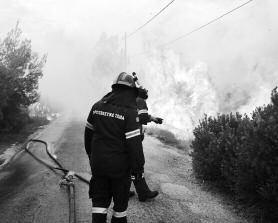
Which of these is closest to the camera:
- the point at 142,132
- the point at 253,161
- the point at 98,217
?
the point at 98,217

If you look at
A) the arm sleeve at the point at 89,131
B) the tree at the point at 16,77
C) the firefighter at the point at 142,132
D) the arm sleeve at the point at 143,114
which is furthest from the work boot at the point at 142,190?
the tree at the point at 16,77

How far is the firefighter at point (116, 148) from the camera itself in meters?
4.05

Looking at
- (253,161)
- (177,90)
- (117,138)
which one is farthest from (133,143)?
(177,90)

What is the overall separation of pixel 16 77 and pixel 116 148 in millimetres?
12219

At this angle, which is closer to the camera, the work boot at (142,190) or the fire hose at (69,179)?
the fire hose at (69,179)

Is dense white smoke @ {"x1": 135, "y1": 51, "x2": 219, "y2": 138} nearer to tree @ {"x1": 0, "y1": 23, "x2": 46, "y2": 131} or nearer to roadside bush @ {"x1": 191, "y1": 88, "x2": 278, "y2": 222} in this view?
tree @ {"x1": 0, "y1": 23, "x2": 46, "y2": 131}

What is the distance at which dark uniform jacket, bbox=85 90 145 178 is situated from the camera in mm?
4035

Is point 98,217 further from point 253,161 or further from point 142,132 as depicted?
point 253,161

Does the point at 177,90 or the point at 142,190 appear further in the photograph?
the point at 177,90

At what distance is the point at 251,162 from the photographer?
5.63 m

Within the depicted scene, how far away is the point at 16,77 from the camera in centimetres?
1516

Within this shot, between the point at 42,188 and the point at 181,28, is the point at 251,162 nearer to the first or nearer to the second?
the point at 42,188

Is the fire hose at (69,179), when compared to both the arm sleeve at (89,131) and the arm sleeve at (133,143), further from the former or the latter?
the arm sleeve at (133,143)

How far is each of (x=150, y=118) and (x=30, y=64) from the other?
12.7 m
